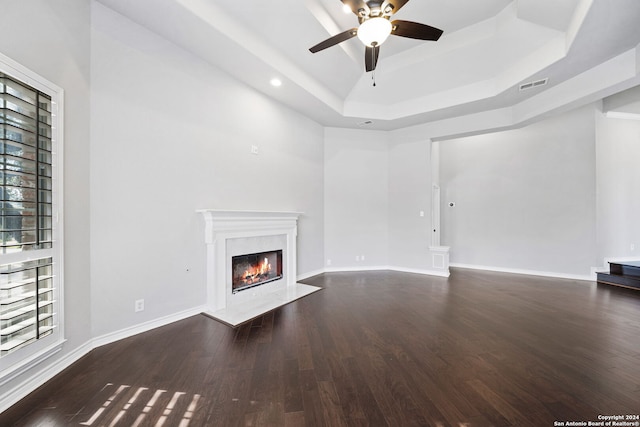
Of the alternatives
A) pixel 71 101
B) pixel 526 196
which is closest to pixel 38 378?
pixel 71 101

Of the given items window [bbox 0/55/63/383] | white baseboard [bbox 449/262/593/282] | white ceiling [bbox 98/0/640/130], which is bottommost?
white baseboard [bbox 449/262/593/282]

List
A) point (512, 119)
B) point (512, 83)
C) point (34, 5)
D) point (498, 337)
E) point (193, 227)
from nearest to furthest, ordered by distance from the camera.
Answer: point (34, 5)
point (498, 337)
point (193, 227)
point (512, 83)
point (512, 119)

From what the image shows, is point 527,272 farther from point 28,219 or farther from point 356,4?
point 28,219

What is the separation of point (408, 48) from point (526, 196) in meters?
4.20

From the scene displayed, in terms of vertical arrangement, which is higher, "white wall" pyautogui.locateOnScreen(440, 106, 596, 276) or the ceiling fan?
the ceiling fan

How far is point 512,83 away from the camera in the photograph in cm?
379

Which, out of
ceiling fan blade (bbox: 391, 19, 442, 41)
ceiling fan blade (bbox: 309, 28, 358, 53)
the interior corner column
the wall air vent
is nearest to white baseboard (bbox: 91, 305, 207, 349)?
ceiling fan blade (bbox: 309, 28, 358, 53)

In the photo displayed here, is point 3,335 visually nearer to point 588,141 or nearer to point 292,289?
point 292,289

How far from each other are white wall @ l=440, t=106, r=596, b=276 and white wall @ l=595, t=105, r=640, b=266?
0.25 metres

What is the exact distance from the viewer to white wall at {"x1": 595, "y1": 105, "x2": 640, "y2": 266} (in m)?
4.86

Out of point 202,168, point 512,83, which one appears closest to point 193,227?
point 202,168

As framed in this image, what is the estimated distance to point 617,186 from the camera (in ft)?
16.8

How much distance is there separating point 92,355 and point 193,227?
149 centimetres

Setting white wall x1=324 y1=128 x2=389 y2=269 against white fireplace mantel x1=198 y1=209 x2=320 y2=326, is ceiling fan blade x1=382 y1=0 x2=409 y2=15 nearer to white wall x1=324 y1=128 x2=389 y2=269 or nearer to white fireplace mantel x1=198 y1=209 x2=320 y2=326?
white fireplace mantel x1=198 y1=209 x2=320 y2=326
